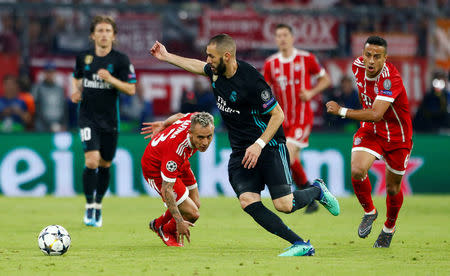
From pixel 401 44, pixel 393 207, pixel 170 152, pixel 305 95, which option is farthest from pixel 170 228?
pixel 401 44

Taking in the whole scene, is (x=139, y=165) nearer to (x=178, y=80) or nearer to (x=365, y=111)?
(x=178, y=80)

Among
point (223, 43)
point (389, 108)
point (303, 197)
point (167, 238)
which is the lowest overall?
point (167, 238)

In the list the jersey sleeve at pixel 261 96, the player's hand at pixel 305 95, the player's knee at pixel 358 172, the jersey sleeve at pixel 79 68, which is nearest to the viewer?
the jersey sleeve at pixel 261 96

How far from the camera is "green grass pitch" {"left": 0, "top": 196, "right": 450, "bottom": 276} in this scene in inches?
284

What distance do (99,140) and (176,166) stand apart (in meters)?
3.15

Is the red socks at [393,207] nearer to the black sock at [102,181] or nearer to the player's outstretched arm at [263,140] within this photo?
the player's outstretched arm at [263,140]

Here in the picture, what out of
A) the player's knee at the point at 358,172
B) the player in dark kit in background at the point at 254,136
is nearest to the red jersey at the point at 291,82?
the player's knee at the point at 358,172

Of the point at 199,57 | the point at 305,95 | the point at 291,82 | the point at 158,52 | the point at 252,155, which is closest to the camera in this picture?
the point at 252,155

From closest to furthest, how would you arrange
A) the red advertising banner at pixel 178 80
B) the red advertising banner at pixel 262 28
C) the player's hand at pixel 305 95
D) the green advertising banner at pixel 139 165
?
the player's hand at pixel 305 95 → the green advertising banner at pixel 139 165 → the red advertising banner at pixel 178 80 → the red advertising banner at pixel 262 28

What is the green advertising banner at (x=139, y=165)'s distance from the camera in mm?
16359

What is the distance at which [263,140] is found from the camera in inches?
307

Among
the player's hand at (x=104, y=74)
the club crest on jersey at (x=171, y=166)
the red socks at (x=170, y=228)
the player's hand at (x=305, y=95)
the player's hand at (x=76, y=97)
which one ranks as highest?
the player's hand at (x=104, y=74)

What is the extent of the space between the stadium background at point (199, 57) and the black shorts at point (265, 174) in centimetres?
840

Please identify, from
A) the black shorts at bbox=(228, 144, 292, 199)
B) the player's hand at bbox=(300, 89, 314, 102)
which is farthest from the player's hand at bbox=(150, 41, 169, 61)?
the player's hand at bbox=(300, 89, 314, 102)
